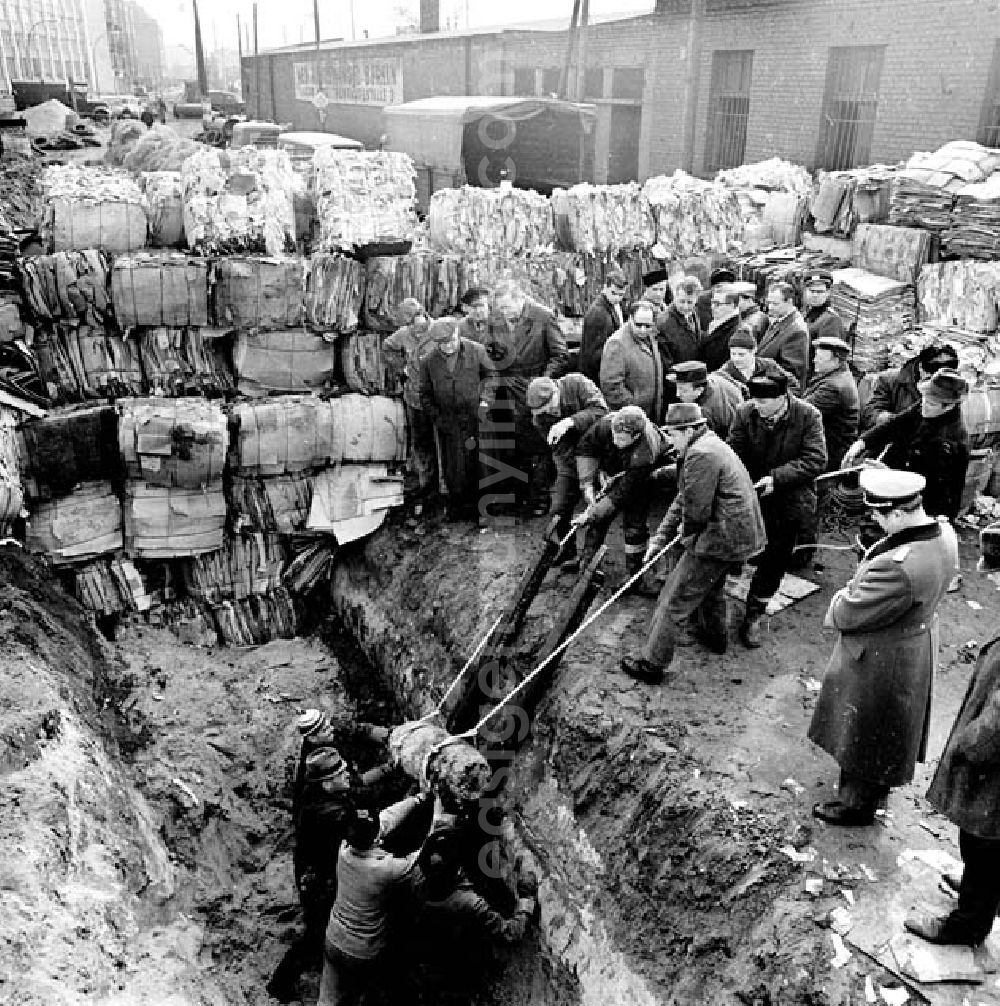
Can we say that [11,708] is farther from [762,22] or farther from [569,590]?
[762,22]

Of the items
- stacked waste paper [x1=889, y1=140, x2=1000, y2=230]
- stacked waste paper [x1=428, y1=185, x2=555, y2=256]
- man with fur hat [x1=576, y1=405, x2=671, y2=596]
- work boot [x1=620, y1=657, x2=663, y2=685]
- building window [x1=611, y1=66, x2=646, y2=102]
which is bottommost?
work boot [x1=620, y1=657, x2=663, y2=685]

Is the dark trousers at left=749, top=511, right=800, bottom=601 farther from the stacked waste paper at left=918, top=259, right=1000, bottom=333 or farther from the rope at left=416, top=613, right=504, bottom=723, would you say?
the stacked waste paper at left=918, top=259, right=1000, bottom=333

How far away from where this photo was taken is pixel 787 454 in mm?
5711

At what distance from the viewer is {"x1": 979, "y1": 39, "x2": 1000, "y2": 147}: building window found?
39.8ft

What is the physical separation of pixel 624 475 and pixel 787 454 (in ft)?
3.60

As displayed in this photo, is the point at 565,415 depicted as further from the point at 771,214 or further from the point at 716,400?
the point at 771,214

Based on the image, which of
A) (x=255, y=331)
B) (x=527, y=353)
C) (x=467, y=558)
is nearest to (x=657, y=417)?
(x=527, y=353)

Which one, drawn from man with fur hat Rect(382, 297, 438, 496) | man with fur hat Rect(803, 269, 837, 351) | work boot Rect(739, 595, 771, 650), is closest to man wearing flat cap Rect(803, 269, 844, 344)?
man with fur hat Rect(803, 269, 837, 351)

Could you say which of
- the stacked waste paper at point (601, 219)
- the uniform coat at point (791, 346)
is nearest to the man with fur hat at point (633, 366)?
the uniform coat at point (791, 346)

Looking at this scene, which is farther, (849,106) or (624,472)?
(849,106)

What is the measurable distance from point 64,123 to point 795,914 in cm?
2503

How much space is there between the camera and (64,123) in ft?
73.4

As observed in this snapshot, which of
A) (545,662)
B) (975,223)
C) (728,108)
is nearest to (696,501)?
(545,662)

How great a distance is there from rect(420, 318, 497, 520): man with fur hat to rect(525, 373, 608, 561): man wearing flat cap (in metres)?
0.98
